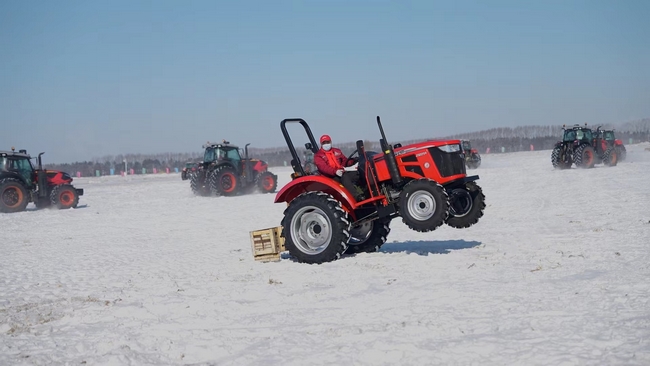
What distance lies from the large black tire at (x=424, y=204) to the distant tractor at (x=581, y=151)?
898 inches

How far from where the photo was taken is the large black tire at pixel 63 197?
2123 cm

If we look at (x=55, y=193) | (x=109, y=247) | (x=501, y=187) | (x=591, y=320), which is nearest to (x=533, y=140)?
(x=501, y=187)

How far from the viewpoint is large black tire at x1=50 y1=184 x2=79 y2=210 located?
21234 millimetres

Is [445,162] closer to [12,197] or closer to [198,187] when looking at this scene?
[12,197]

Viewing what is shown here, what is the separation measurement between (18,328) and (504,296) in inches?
Answer: 158

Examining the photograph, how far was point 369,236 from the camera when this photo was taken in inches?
353

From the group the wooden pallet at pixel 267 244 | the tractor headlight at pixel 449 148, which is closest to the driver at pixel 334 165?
the wooden pallet at pixel 267 244

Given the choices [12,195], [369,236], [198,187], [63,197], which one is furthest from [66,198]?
[369,236]

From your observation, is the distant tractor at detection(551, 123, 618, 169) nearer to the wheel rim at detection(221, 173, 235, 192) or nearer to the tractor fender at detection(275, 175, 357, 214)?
the wheel rim at detection(221, 173, 235, 192)

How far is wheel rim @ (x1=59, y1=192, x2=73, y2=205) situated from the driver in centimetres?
1525

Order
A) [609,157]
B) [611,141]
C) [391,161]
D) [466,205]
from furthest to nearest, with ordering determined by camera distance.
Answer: [611,141]
[609,157]
[466,205]
[391,161]

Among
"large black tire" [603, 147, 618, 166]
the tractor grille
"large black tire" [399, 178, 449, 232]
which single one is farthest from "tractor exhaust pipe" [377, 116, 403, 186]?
"large black tire" [603, 147, 618, 166]

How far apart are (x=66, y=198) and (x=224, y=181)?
5.49 meters

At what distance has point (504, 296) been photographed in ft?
18.2
